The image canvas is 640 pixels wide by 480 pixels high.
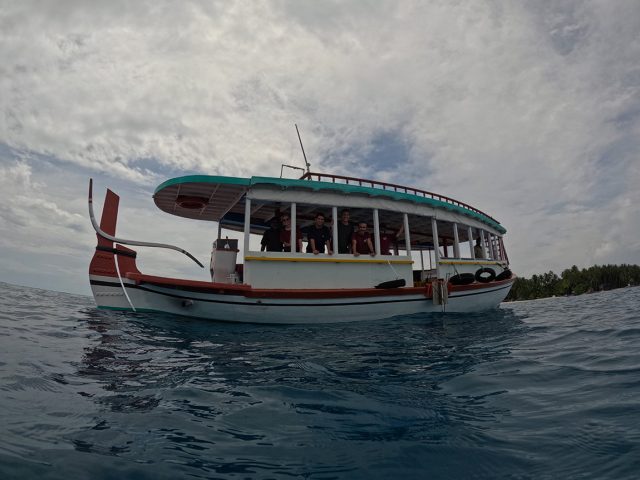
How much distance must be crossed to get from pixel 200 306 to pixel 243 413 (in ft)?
15.4

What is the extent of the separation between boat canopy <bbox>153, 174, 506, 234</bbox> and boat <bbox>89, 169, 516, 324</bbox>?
0.02m

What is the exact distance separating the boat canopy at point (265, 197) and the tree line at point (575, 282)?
46.4m

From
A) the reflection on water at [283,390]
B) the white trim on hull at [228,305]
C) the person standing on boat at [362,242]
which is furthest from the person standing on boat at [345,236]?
the reflection on water at [283,390]

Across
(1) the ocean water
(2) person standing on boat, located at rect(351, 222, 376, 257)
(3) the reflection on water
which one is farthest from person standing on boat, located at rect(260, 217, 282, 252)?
(1) the ocean water

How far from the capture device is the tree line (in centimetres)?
4847

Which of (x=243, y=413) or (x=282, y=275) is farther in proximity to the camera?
(x=282, y=275)

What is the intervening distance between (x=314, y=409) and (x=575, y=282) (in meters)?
59.7

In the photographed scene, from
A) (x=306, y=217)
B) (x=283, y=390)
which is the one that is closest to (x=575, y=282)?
(x=306, y=217)

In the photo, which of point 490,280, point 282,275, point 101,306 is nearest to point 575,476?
point 282,275

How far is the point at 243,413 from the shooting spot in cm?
247

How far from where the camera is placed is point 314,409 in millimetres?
2582

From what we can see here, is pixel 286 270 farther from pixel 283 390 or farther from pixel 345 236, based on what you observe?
pixel 283 390

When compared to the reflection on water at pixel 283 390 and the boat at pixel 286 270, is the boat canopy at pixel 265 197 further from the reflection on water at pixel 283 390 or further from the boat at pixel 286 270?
the reflection on water at pixel 283 390

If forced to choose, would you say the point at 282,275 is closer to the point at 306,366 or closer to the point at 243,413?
the point at 306,366
